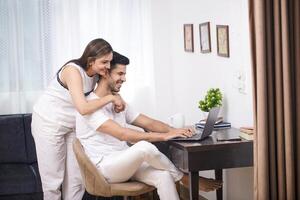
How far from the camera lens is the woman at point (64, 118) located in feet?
9.89

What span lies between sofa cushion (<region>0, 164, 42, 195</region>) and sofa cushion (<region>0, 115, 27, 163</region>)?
0.64 feet

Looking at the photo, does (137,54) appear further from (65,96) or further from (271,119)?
(271,119)

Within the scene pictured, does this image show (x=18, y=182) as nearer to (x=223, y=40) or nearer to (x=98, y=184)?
(x=98, y=184)

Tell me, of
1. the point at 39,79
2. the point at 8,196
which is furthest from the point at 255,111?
the point at 39,79

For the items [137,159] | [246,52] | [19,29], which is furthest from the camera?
[19,29]

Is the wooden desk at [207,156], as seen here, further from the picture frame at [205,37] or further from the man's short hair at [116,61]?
the picture frame at [205,37]

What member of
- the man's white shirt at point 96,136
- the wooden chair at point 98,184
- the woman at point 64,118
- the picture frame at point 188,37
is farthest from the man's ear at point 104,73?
the picture frame at point 188,37

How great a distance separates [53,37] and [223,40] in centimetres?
138

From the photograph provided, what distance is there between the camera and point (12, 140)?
3941 mm

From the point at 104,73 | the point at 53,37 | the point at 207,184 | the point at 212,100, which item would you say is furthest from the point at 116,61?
the point at 53,37

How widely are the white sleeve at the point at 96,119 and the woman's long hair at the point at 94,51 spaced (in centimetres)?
33

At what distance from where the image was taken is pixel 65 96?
3.21 meters

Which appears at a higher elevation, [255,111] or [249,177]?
[255,111]

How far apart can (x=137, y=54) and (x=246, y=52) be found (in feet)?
4.27
